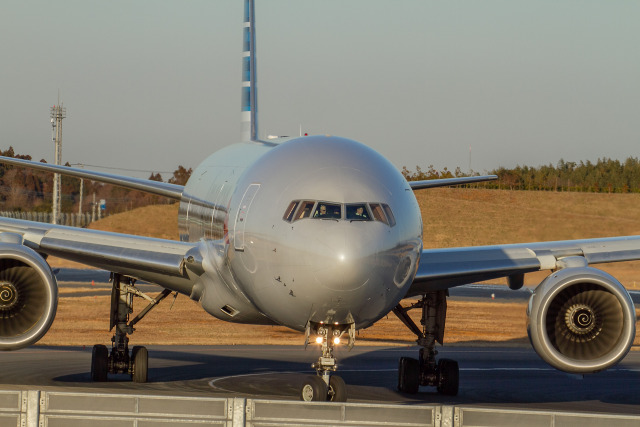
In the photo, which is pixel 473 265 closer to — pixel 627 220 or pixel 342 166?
pixel 342 166

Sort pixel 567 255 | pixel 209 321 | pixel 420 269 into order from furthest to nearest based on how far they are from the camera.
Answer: pixel 209 321 → pixel 567 255 → pixel 420 269

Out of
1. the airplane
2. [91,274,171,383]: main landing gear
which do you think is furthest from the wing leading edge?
[91,274,171,383]: main landing gear

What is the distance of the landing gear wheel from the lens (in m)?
14.8

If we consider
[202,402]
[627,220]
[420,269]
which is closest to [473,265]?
[420,269]

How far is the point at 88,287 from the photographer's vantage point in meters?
52.6

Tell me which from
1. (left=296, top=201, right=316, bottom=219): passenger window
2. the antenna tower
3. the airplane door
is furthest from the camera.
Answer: the antenna tower

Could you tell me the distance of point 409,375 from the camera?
20.8m

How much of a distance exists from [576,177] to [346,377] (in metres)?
98.5

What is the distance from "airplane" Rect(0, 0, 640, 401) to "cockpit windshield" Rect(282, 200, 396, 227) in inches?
0.8

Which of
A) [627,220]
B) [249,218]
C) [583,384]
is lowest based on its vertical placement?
[583,384]

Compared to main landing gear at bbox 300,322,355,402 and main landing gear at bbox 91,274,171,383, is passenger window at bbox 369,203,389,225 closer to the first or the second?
main landing gear at bbox 300,322,355,402

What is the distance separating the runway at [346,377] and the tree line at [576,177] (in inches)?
3192

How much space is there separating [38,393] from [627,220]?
3091 inches

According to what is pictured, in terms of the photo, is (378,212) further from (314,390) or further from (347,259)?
(314,390)
